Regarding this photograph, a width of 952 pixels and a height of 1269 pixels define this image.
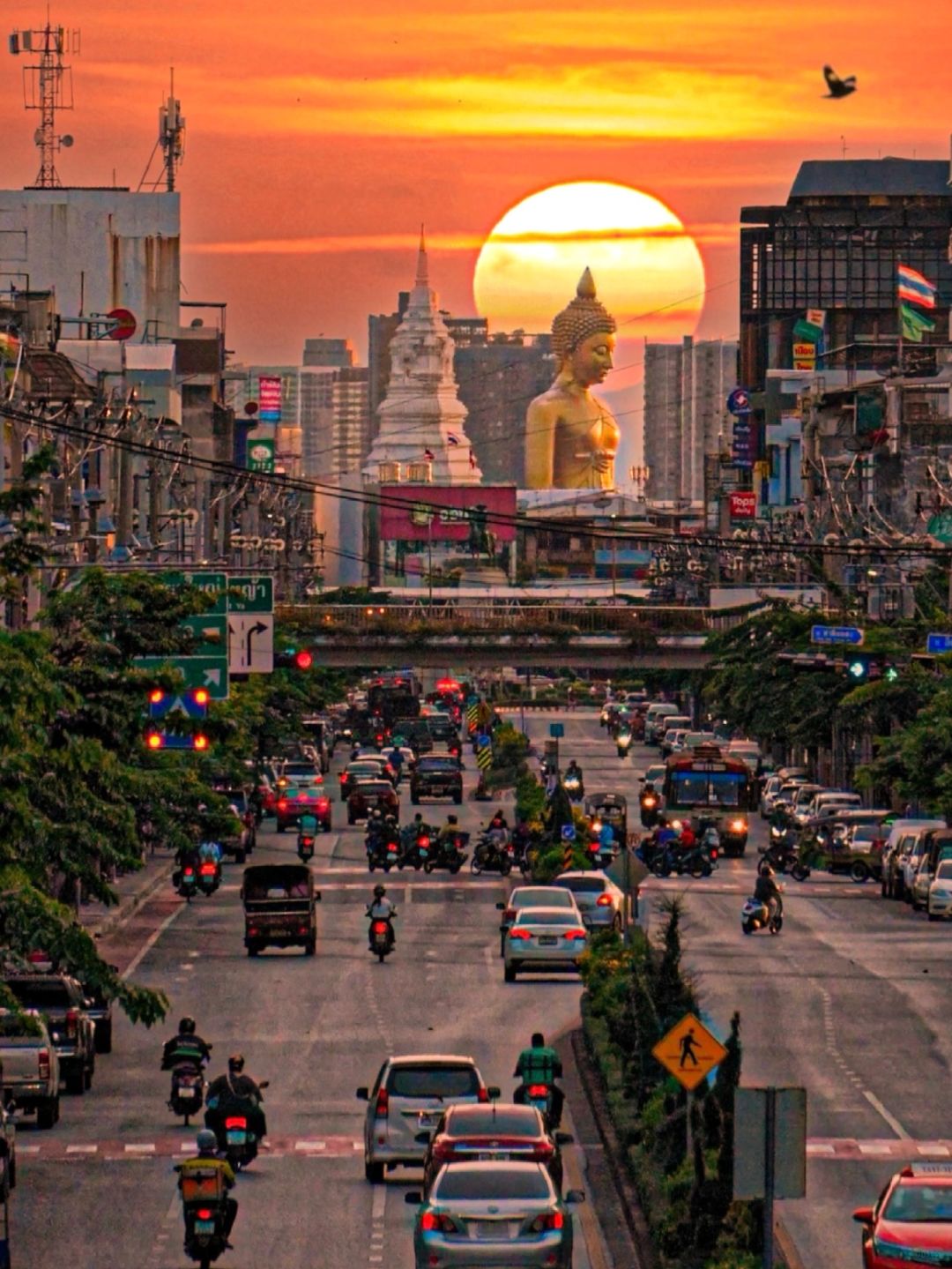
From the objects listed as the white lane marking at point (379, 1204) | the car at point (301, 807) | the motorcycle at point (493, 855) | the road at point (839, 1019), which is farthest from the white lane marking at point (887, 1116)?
the car at point (301, 807)

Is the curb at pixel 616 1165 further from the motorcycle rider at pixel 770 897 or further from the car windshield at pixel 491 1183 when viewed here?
the motorcycle rider at pixel 770 897

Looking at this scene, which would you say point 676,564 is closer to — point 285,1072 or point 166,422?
point 166,422

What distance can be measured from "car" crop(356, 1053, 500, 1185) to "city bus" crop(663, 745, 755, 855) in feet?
182

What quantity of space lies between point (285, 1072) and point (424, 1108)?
368 inches

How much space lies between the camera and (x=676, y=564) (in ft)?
584

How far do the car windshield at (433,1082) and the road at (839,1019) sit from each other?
11.9ft

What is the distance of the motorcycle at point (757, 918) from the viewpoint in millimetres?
62594

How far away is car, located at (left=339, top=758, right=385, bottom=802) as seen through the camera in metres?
106

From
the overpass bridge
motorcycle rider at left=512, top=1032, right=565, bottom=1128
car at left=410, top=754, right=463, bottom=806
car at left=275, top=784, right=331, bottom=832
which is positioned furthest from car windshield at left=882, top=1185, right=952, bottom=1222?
the overpass bridge

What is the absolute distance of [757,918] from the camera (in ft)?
206

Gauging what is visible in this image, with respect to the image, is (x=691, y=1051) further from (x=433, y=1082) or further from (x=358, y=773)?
(x=358, y=773)

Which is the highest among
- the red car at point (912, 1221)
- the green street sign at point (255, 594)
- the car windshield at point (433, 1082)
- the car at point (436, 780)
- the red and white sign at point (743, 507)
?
the red and white sign at point (743, 507)

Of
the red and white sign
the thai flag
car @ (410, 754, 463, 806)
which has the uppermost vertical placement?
the thai flag

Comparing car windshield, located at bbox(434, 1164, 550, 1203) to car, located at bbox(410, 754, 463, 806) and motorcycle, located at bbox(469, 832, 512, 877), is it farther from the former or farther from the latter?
car, located at bbox(410, 754, 463, 806)
